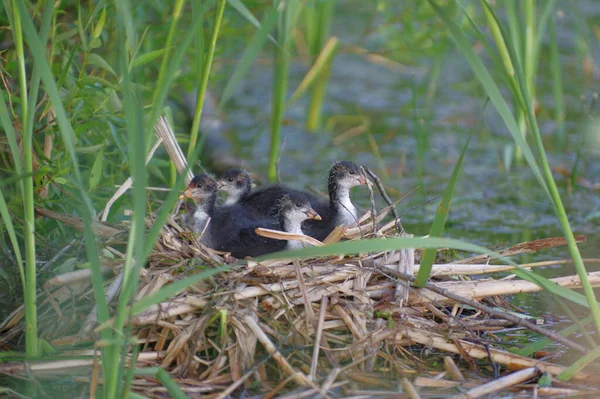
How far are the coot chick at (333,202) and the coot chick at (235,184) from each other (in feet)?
0.57

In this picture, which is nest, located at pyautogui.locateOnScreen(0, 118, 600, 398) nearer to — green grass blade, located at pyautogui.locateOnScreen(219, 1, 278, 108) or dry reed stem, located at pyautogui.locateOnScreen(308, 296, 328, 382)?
dry reed stem, located at pyautogui.locateOnScreen(308, 296, 328, 382)

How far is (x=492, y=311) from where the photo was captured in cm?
407

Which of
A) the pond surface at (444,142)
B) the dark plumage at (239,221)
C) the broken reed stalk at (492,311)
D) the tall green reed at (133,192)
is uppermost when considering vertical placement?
the tall green reed at (133,192)

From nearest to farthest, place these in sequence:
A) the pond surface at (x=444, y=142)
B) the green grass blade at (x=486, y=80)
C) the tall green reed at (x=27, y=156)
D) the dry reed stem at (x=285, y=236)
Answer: the green grass blade at (x=486, y=80), the tall green reed at (x=27, y=156), the dry reed stem at (x=285, y=236), the pond surface at (x=444, y=142)

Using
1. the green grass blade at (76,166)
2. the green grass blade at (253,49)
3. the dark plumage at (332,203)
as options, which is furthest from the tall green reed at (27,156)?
the dark plumage at (332,203)

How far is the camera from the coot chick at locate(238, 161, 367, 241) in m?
5.25

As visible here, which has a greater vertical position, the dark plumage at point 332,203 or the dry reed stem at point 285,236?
the dry reed stem at point 285,236

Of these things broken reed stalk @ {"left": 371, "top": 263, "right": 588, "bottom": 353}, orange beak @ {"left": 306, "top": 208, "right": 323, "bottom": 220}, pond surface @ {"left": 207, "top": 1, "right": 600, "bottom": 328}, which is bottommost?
pond surface @ {"left": 207, "top": 1, "right": 600, "bottom": 328}

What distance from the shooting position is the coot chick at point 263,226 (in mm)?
4879

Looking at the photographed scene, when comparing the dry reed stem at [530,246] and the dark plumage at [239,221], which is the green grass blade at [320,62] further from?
the dry reed stem at [530,246]

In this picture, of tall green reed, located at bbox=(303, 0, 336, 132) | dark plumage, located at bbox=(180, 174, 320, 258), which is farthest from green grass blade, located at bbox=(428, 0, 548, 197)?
tall green reed, located at bbox=(303, 0, 336, 132)

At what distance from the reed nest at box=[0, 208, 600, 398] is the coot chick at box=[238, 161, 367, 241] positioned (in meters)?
0.82

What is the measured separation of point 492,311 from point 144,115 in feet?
5.69

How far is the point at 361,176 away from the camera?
530 cm
